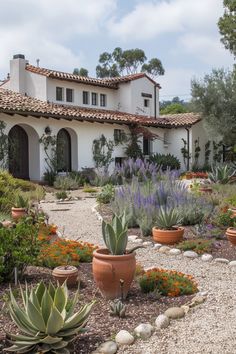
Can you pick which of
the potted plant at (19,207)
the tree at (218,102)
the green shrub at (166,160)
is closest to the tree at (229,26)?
the tree at (218,102)

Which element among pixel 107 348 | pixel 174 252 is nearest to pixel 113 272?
pixel 107 348

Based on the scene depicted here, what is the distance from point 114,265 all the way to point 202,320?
115 centimetres

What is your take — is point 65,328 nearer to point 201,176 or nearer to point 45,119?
point 45,119

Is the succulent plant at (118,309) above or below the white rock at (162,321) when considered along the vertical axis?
above

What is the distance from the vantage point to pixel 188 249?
8.38 m

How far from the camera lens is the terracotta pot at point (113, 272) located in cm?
530

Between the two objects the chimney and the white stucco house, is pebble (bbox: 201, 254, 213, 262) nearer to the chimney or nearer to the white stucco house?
the white stucco house

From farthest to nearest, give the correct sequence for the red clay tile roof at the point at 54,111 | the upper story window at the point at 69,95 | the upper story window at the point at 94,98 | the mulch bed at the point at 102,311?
the upper story window at the point at 94,98
the upper story window at the point at 69,95
the red clay tile roof at the point at 54,111
the mulch bed at the point at 102,311

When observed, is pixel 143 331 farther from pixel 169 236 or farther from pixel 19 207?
pixel 19 207

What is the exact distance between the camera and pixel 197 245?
8328 mm

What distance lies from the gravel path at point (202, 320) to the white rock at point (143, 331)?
0.17 ft

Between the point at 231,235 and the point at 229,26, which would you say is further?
the point at 229,26

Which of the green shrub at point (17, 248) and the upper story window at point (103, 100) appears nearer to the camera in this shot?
the green shrub at point (17, 248)

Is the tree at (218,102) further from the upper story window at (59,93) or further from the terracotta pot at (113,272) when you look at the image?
the terracotta pot at (113,272)
